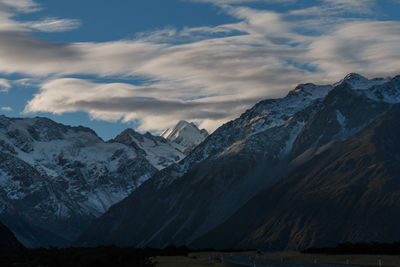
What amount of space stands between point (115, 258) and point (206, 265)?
13604 mm

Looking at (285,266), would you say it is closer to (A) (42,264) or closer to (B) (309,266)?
(B) (309,266)

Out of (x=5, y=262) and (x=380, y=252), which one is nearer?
(x=5, y=262)

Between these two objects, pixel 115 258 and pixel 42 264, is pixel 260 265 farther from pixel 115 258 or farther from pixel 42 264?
pixel 42 264

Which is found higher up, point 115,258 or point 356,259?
point 115,258

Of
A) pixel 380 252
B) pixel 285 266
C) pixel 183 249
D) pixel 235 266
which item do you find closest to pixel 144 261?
pixel 235 266

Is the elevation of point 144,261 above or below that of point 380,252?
above

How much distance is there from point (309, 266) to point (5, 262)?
49.7m

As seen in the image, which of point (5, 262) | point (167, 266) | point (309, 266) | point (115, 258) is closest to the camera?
point (309, 266)

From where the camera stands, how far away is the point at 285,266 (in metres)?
96.4

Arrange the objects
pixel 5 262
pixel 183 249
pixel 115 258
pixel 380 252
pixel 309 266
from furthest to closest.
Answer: pixel 183 249 < pixel 380 252 < pixel 5 262 < pixel 115 258 < pixel 309 266

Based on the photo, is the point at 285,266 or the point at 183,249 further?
the point at 183,249

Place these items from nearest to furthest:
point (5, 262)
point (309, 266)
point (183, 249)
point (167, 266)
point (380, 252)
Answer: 1. point (309, 266)
2. point (167, 266)
3. point (5, 262)
4. point (380, 252)
5. point (183, 249)

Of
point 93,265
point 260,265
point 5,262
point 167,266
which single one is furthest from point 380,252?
point 5,262

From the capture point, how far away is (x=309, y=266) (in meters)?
92.8
